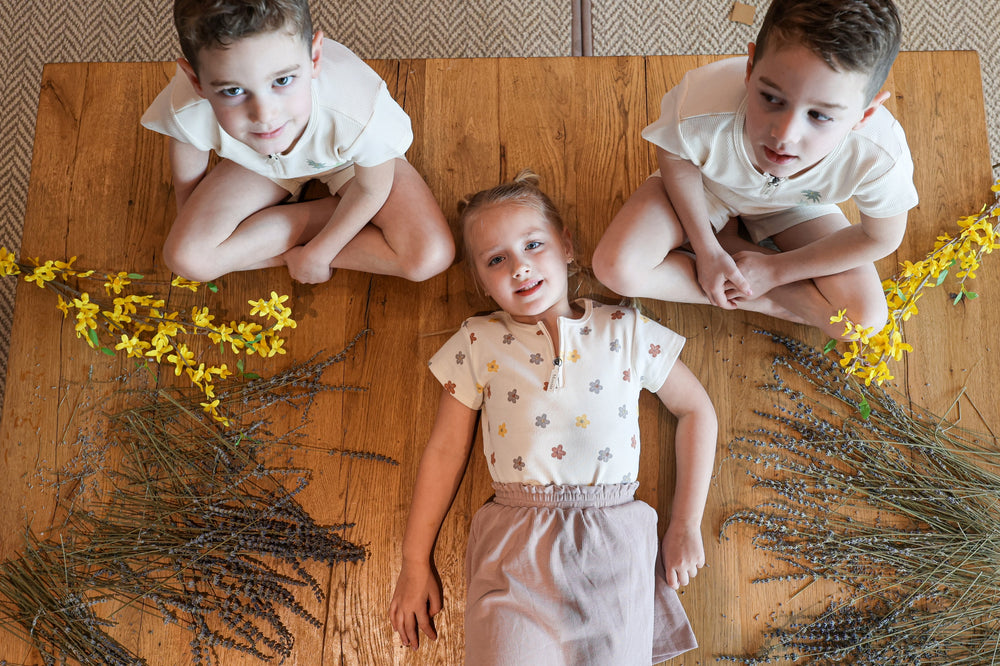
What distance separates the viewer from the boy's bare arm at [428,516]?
53.6 inches

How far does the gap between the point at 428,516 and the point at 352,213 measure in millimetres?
583

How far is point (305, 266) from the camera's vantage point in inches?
55.0

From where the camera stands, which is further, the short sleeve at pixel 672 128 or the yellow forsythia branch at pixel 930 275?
the yellow forsythia branch at pixel 930 275

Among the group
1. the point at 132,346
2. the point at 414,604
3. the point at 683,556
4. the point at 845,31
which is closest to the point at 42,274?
the point at 132,346

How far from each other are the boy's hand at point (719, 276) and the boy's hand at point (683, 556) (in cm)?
43

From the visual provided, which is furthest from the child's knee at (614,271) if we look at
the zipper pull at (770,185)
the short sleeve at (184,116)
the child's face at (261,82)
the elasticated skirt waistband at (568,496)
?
the short sleeve at (184,116)

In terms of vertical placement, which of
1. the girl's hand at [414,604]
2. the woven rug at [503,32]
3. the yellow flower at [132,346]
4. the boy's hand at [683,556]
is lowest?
the girl's hand at [414,604]

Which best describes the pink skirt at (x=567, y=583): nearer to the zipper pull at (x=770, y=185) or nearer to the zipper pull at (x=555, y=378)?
the zipper pull at (x=555, y=378)

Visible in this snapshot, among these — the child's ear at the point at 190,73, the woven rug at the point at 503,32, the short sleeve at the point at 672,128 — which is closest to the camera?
the child's ear at the point at 190,73

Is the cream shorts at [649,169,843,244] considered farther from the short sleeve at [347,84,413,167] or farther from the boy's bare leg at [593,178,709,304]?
the short sleeve at [347,84,413,167]

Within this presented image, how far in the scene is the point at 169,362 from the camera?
149 centimetres

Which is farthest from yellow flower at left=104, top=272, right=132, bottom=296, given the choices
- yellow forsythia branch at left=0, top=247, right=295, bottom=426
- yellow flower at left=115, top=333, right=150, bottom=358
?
yellow flower at left=115, top=333, right=150, bottom=358

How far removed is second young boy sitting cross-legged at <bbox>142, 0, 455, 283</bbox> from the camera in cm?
101

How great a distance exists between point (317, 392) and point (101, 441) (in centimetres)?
44
